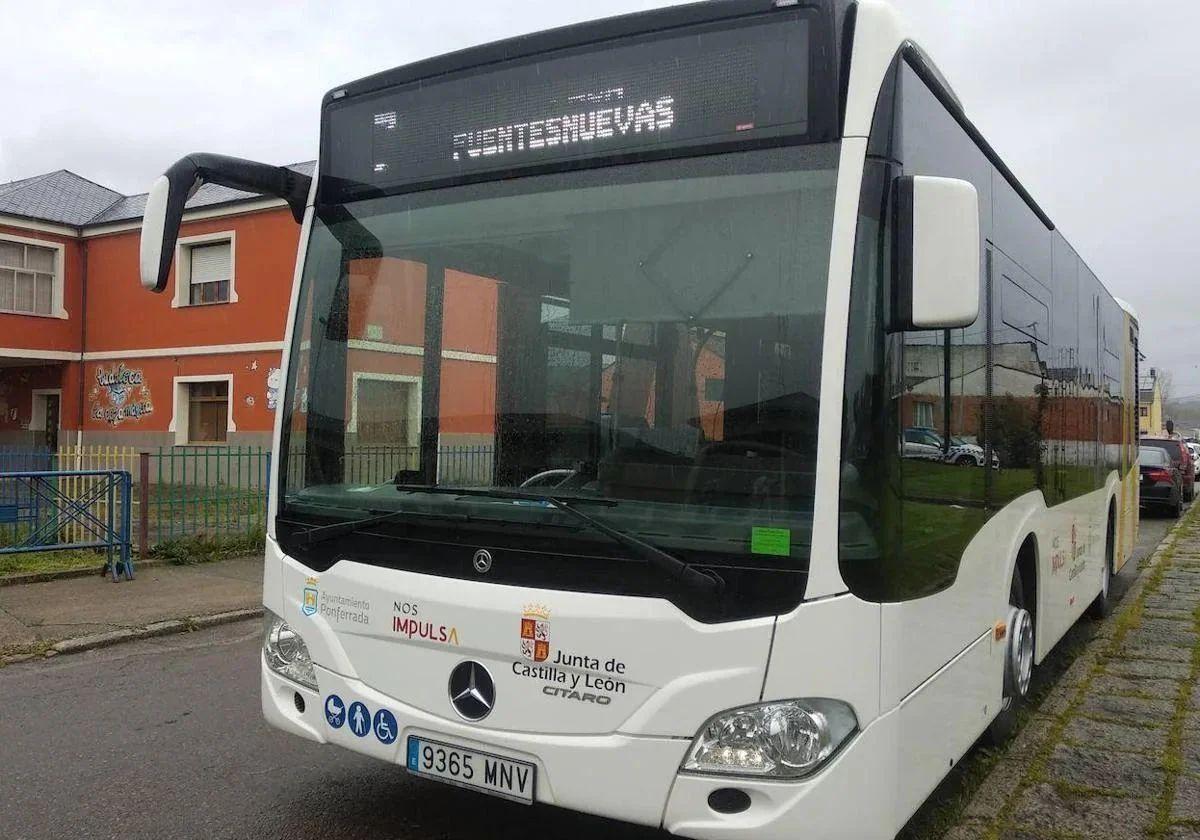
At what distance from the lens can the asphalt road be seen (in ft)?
12.8

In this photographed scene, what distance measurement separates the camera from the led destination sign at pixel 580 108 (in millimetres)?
2961

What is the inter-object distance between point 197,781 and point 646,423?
2.90 metres

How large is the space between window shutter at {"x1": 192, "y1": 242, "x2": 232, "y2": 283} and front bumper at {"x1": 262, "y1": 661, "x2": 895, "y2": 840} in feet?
68.2

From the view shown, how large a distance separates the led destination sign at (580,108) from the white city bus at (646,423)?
0.01m

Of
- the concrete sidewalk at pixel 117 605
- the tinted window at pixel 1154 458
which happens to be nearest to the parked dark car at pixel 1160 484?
the tinted window at pixel 1154 458

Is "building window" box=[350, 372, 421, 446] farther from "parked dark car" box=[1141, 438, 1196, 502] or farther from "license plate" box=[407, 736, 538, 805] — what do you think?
"parked dark car" box=[1141, 438, 1196, 502]

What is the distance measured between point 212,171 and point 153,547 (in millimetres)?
8012

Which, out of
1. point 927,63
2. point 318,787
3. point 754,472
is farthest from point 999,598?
point 318,787

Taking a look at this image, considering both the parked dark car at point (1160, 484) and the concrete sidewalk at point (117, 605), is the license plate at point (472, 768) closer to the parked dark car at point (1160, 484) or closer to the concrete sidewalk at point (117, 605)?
the concrete sidewalk at point (117, 605)

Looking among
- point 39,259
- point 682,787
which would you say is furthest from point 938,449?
point 39,259

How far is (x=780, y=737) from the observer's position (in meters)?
2.77

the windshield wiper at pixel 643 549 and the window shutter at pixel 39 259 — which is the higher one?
the window shutter at pixel 39 259

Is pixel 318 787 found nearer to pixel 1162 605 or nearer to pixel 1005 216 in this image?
pixel 1005 216

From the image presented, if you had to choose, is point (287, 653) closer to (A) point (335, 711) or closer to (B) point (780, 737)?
(A) point (335, 711)
